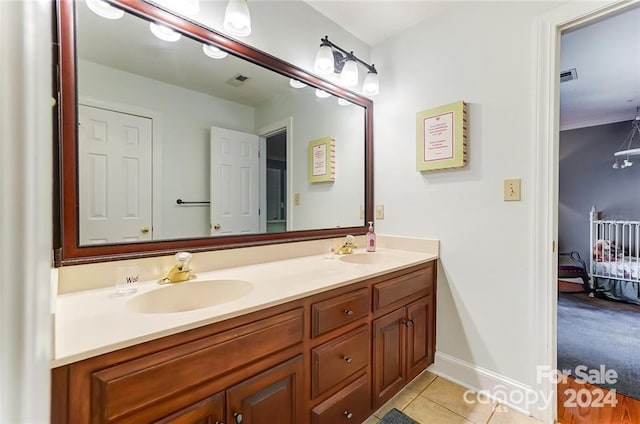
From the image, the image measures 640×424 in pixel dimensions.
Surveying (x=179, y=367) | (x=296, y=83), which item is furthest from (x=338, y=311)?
(x=296, y=83)

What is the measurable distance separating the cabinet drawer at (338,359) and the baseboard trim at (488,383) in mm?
798

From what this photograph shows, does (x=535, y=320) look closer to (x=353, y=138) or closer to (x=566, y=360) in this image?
(x=566, y=360)

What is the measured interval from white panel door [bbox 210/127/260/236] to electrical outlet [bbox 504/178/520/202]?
Answer: 1384mm

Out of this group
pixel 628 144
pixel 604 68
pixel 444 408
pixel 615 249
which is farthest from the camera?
pixel 628 144

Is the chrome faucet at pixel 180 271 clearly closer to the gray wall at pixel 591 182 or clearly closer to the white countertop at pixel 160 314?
the white countertop at pixel 160 314

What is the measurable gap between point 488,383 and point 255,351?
4.89 ft

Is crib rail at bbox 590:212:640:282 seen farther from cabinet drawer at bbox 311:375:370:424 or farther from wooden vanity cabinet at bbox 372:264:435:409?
cabinet drawer at bbox 311:375:370:424

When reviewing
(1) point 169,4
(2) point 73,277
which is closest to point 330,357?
(2) point 73,277

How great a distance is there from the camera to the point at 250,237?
61.3 inches

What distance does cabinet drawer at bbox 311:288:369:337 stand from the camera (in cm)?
114

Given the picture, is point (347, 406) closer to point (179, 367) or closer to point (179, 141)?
point (179, 367)

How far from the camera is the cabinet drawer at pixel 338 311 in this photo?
1140mm

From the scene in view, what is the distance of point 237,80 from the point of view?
5.05 ft

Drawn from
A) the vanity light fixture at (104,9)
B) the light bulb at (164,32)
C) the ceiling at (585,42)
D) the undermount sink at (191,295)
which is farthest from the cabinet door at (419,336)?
the vanity light fixture at (104,9)
